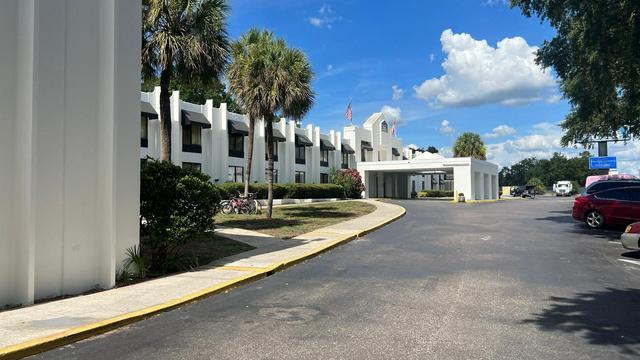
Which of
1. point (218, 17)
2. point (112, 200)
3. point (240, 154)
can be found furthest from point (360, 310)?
point (240, 154)

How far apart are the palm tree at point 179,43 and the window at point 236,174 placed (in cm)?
2084

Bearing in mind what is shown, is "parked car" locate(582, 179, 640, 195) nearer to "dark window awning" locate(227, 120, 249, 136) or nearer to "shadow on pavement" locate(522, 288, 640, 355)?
"shadow on pavement" locate(522, 288, 640, 355)

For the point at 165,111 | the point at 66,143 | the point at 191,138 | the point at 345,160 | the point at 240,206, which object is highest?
the point at 191,138

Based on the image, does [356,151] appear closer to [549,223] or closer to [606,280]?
[549,223]

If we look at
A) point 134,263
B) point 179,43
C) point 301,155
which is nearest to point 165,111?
point 179,43

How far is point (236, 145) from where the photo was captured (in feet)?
122

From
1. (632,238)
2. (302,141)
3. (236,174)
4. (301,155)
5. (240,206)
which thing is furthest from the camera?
(301,155)

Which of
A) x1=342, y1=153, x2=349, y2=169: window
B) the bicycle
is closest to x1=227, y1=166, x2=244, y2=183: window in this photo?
the bicycle

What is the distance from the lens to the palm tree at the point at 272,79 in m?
20.3

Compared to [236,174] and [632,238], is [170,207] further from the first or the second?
[236,174]

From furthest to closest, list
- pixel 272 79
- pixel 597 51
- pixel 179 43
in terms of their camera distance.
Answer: pixel 272 79 < pixel 597 51 < pixel 179 43

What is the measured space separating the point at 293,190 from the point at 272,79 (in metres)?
17.0

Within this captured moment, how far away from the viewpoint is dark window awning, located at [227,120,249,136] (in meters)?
35.5

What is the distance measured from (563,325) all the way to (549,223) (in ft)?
51.4
